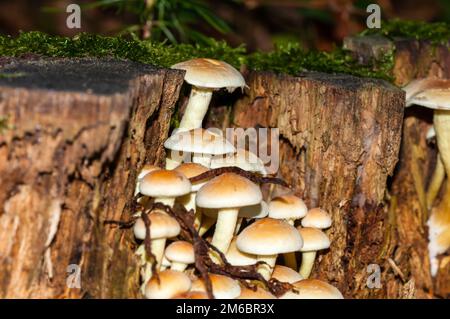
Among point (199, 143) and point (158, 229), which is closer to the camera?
point (158, 229)

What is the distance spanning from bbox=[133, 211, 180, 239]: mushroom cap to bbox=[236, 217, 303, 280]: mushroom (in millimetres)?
398

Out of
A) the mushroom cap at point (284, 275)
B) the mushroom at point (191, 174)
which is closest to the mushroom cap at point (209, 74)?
the mushroom at point (191, 174)

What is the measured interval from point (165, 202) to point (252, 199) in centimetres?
51

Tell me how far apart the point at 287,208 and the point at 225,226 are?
18.8 inches

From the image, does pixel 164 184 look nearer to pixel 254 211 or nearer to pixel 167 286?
pixel 167 286

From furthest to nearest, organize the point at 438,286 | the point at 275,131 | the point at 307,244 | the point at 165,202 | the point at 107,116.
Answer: the point at 438,286
the point at 275,131
the point at 307,244
the point at 165,202
the point at 107,116

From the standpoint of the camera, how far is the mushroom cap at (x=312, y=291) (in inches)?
128

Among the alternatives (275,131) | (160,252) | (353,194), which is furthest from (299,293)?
(275,131)

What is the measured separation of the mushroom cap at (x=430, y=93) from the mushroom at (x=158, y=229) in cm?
218

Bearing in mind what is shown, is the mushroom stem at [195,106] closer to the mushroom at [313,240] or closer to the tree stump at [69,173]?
the tree stump at [69,173]

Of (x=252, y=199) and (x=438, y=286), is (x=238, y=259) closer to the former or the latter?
(x=252, y=199)

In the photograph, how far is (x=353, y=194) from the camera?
4.27 meters

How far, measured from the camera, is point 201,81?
3807 millimetres

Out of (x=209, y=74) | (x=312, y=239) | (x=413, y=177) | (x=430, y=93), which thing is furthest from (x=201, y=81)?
(x=413, y=177)
